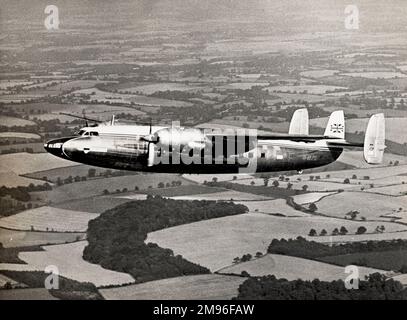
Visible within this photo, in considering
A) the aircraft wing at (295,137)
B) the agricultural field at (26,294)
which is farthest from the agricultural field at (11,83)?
the aircraft wing at (295,137)

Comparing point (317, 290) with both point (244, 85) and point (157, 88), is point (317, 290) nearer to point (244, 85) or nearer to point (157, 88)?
point (244, 85)

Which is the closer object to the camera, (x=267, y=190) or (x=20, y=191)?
(x=20, y=191)

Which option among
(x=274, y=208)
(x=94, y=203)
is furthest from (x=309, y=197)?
(x=94, y=203)

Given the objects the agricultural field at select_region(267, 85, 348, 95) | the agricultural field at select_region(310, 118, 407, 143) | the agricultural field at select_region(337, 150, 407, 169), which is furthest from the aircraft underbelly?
the agricultural field at select_region(267, 85, 348, 95)

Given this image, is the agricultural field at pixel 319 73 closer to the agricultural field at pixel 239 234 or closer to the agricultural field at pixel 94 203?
the agricultural field at pixel 239 234

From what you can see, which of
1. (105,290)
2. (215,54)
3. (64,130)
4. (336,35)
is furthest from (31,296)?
(336,35)

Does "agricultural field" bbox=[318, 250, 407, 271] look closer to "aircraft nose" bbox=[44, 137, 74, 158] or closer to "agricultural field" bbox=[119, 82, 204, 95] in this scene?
"agricultural field" bbox=[119, 82, 204, 95]
